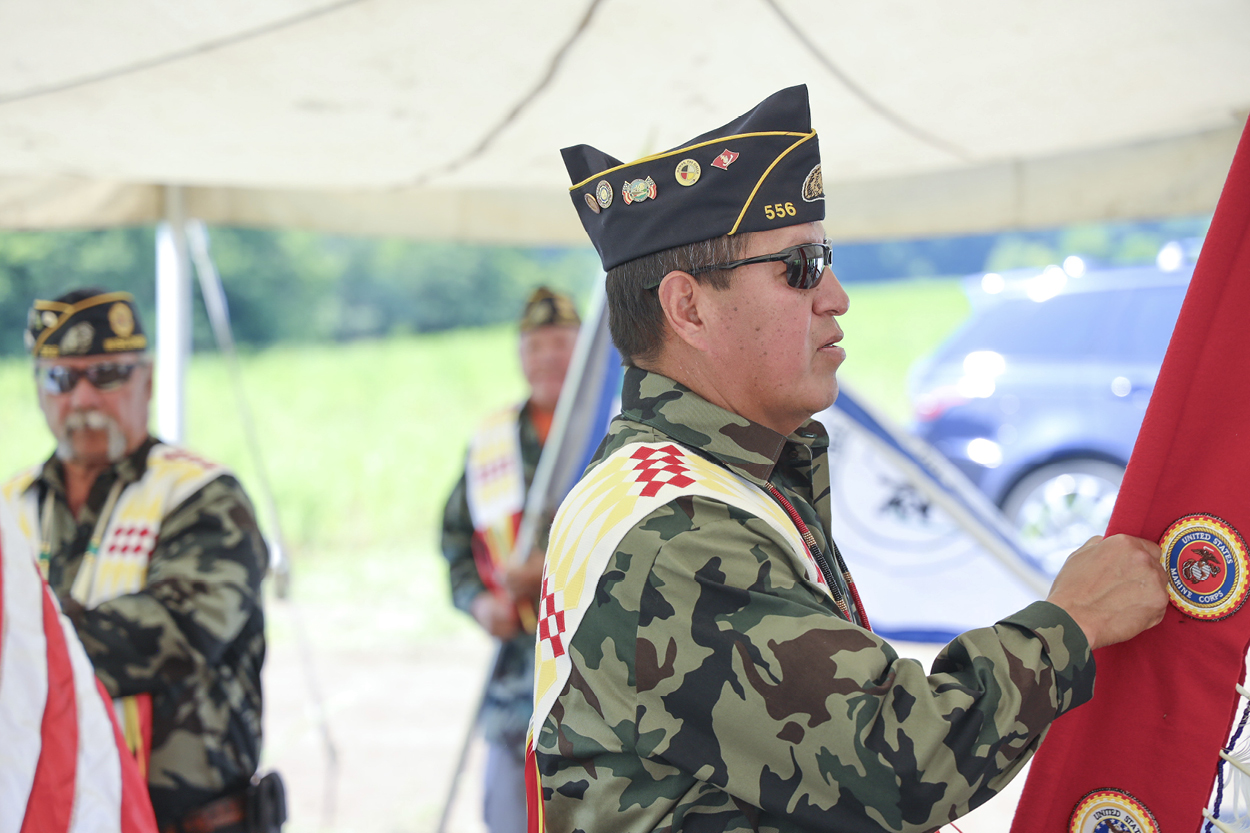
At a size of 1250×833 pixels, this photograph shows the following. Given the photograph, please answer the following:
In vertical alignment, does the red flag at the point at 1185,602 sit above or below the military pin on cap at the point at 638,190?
below

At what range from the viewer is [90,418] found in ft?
8.77

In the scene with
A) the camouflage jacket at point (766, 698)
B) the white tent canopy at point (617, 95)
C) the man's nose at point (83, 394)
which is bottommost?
the camouflage jacket at point (766, 698)

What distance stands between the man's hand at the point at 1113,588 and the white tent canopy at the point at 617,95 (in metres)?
1.28

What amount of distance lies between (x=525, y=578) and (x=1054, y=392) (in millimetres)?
4810

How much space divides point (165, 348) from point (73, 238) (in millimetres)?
10992

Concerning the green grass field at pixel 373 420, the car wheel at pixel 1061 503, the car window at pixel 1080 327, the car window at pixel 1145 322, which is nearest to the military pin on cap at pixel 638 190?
the car wheel at pixel 1061 503

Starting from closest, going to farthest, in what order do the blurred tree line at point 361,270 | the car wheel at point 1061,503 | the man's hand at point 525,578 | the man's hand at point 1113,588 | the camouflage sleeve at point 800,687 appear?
the camouflage sleeve at point 800,687, the man's hand at point 1113,588, the man's hand at point 525,578, the car wheel at point 1061,503, the blurred tree line at point 361,270

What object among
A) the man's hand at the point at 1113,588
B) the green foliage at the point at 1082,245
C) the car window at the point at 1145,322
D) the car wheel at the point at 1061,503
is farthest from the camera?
the green foliage at the point at 1082,245

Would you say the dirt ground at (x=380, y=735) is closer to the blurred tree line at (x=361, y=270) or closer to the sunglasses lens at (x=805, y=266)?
the sunglasses lens at (x=805, y=266)

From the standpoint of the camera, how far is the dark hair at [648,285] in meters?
1.28

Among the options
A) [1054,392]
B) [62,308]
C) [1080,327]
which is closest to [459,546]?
[62,308]

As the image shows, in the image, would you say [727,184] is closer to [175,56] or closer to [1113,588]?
[1113,588]

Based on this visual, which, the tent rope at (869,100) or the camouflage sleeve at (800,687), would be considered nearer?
the camouflage sleeve at (800,687)

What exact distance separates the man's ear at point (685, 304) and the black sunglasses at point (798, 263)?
0.02 meters
